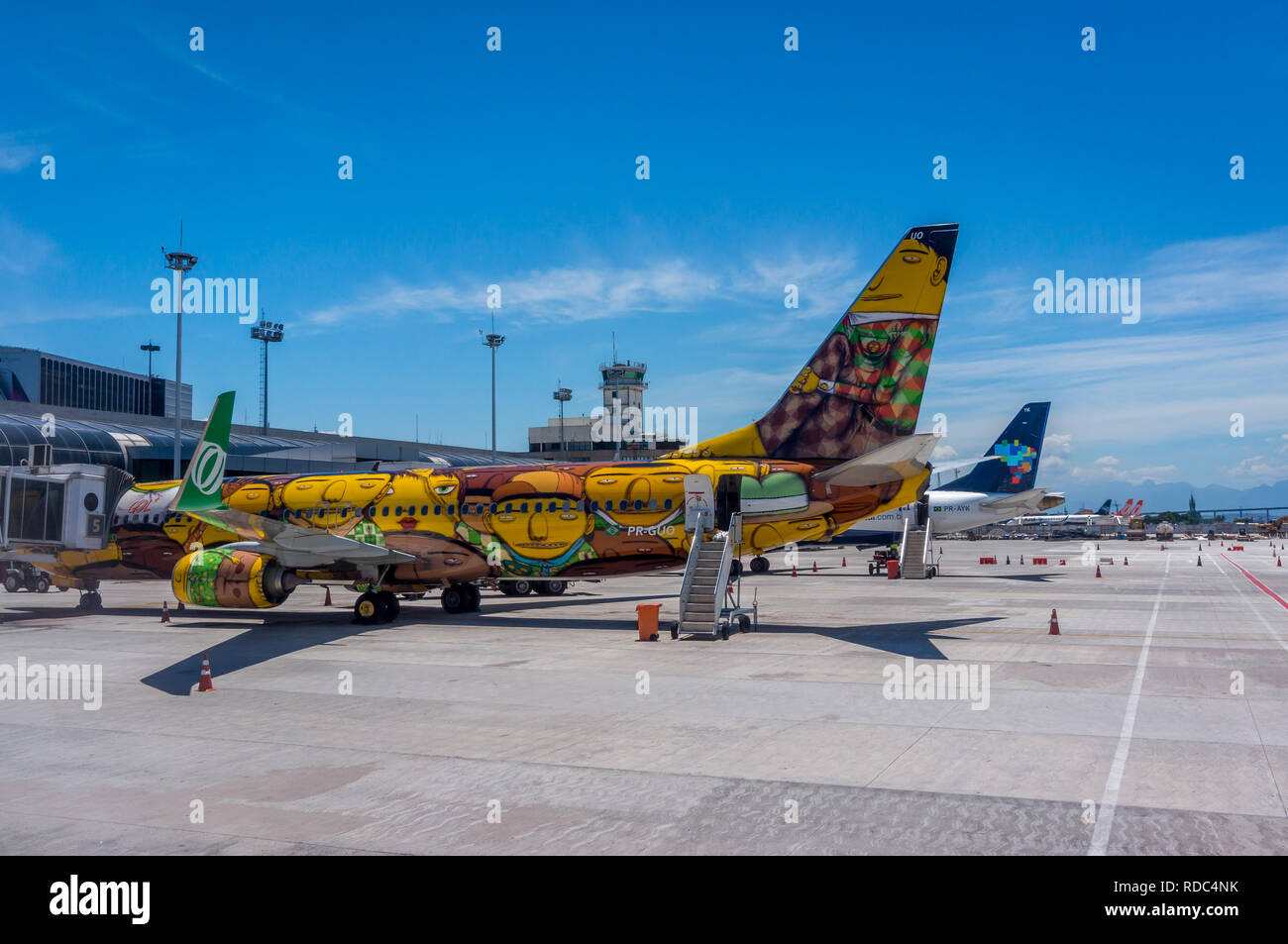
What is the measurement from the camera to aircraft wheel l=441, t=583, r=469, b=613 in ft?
89.0

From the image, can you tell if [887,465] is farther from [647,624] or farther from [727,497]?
[647,624]

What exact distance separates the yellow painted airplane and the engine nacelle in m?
0.03

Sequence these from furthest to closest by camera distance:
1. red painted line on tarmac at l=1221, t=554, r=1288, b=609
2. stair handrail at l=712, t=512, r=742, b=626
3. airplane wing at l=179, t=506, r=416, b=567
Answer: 1. red painted line on tarmac at l=1221, t=554, r=1288, b=609
2. stair handrail at l=712, t=512, r=742, b=626
3. airplane wing at l=179, t=506, r=416, b=567

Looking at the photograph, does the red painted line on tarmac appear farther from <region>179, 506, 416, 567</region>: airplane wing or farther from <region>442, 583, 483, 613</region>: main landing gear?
<region>179, 506, 416, 567</region>: airplane wing

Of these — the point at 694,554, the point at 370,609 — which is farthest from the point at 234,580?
the point at 694,554

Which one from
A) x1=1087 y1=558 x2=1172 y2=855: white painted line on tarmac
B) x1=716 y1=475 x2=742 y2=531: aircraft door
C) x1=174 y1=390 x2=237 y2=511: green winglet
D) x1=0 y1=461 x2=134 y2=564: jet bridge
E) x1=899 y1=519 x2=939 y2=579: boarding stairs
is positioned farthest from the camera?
x1=899 y1=519 x2=939 y2=579: boarding stairs

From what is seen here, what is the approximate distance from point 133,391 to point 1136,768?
13115 centimetres

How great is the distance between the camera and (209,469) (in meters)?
17.7

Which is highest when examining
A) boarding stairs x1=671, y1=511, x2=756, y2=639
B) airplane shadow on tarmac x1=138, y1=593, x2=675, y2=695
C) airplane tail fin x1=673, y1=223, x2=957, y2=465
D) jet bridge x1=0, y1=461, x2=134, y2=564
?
airplane tail fin x1=673, y1=223, x2=957, y2=465

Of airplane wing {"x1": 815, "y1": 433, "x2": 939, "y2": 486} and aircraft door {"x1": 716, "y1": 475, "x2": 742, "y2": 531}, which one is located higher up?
airplane wing {"x1": 815, "y1": 433, "x2": 939, "y2": 486}

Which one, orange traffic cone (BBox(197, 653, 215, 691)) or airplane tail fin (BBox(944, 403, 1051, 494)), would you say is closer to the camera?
orange traffic cone (BBox(197, 653, 215, 691))

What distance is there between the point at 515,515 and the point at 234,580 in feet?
22.7

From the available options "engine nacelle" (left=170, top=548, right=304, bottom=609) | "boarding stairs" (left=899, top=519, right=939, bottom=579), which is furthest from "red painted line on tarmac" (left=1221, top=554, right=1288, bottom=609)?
"engine nacelle" (left=170, top=548, right=304, bottom=609)
